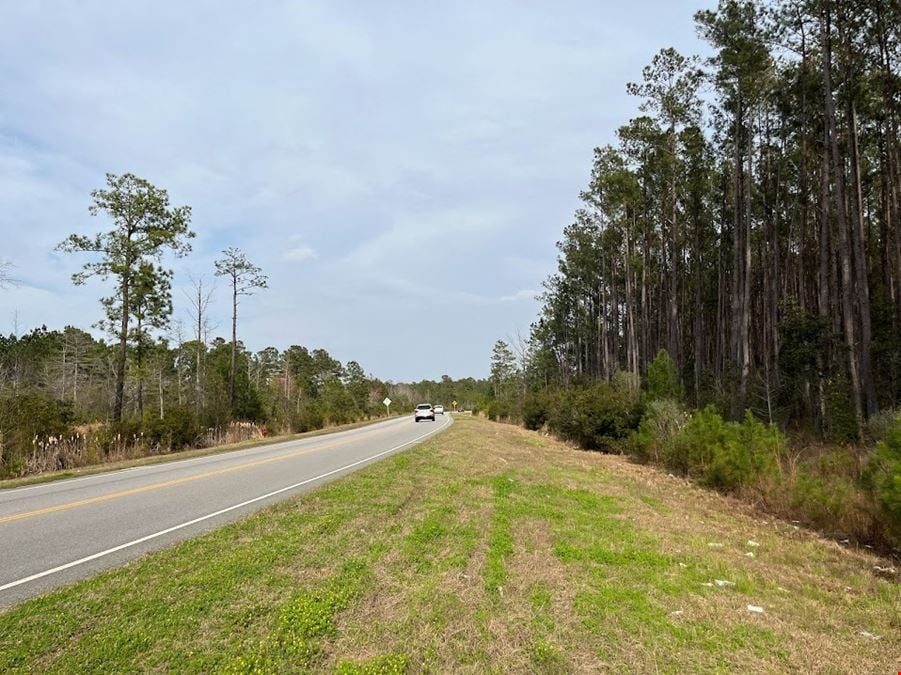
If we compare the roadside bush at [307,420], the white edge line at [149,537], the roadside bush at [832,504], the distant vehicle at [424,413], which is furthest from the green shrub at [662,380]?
the distant vehicle at [424,413]

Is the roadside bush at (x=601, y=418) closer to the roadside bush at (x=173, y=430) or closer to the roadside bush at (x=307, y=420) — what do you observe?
the roadside bush at (x=173, y=430)

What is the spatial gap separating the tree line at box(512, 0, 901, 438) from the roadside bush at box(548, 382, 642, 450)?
13.3 ft

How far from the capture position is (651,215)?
3284 centimetres

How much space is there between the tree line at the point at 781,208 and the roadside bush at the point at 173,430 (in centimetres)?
2272

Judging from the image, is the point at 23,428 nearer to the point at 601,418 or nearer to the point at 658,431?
the point at 658,431

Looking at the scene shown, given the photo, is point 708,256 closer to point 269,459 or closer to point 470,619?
point 269,459

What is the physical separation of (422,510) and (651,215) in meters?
30.5

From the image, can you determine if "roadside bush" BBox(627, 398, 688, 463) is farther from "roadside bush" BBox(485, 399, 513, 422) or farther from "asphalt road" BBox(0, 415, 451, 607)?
"roadside bush" BBox(485, 399, 513, 422)

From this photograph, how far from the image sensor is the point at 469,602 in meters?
4.29

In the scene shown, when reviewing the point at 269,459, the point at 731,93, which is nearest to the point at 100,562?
the point at 269,459

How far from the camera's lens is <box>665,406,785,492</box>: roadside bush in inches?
400

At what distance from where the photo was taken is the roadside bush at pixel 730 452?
10.1 metres

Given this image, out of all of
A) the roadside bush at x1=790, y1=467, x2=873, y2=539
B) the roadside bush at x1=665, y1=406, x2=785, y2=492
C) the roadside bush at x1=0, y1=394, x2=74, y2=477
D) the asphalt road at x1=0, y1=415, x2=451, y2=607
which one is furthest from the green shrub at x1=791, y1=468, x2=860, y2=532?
the roadside bush at x1=0, y1=394, x2=74, y2=477

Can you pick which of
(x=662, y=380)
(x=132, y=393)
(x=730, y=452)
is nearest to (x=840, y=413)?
(x=662, y=380)
